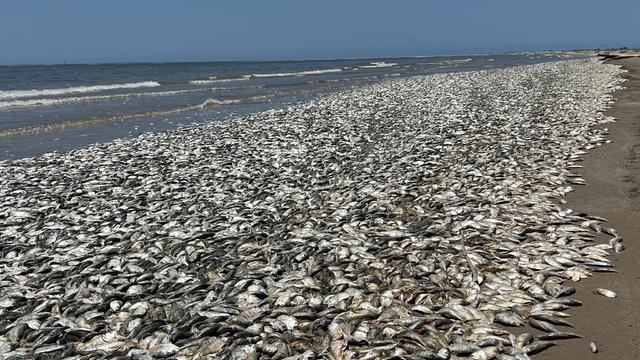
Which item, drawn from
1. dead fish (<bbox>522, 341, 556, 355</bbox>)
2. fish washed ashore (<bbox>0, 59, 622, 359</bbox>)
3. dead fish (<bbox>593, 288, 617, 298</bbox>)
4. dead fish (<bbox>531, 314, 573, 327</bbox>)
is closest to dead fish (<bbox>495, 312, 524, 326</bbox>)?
fish washed ashore (<bbox>0, 59, 622, 359</bbox>)

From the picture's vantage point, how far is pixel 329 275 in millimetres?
6609

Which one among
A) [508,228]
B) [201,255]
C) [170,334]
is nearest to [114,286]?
[201,255]

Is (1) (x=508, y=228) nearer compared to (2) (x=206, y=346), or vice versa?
(2) (x=206, y=346)

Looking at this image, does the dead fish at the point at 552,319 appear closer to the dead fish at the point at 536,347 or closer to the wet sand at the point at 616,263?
the wet sand at the point at 616,263

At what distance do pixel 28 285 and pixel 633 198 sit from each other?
397 inches

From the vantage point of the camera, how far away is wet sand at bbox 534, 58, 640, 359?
5148 mm

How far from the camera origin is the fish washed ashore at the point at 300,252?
209 inches

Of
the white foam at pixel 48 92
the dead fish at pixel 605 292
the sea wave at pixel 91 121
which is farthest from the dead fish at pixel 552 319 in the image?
the white foam at pixel 48 92

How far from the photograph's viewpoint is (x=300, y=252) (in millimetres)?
7418

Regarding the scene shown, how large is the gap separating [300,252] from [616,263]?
423 centimetres

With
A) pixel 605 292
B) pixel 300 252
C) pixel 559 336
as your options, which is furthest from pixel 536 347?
pixel 300 252

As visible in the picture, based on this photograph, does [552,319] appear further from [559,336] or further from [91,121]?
[91,121]

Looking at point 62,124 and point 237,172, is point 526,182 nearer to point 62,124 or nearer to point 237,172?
point 237,172

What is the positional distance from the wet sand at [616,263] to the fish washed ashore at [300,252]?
0.22 metres
